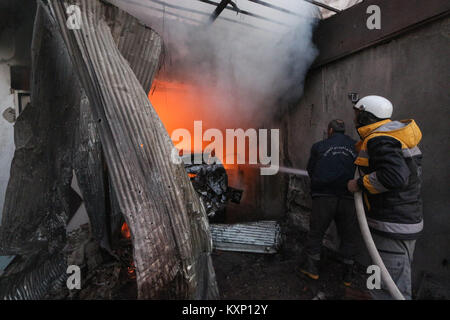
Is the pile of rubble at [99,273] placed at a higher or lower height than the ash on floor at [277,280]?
higher

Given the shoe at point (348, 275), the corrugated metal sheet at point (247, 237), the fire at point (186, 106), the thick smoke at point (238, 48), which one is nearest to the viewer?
the shoe at point (348, 275)

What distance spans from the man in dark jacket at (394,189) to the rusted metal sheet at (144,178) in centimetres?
163

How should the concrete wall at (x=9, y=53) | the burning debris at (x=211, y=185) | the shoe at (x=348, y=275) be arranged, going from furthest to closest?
the burning debris at (x=211, y=185) < the concrete wall at (x=9, y=53) < the shoe at (x=348, y=275)

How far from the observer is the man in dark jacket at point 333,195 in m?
2.70

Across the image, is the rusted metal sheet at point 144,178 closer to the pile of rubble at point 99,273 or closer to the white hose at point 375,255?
the pile of rubble at point 99,273

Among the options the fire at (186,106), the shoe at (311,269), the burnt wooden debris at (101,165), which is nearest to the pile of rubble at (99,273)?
the burnt wooden debris at (101,165)

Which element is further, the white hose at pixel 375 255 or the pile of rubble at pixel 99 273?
the pile of rubble at pixel 99 273

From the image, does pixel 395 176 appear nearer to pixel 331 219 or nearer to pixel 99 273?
pixel 331 219

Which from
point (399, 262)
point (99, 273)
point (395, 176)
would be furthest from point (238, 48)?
point (99, 273)

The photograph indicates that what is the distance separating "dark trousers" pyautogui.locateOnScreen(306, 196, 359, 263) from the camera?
9.01ft

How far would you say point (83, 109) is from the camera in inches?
101

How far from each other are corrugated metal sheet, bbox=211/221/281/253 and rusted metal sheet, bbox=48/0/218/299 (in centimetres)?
166

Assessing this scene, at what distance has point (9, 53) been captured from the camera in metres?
3.64

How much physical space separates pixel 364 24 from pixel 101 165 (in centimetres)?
416
